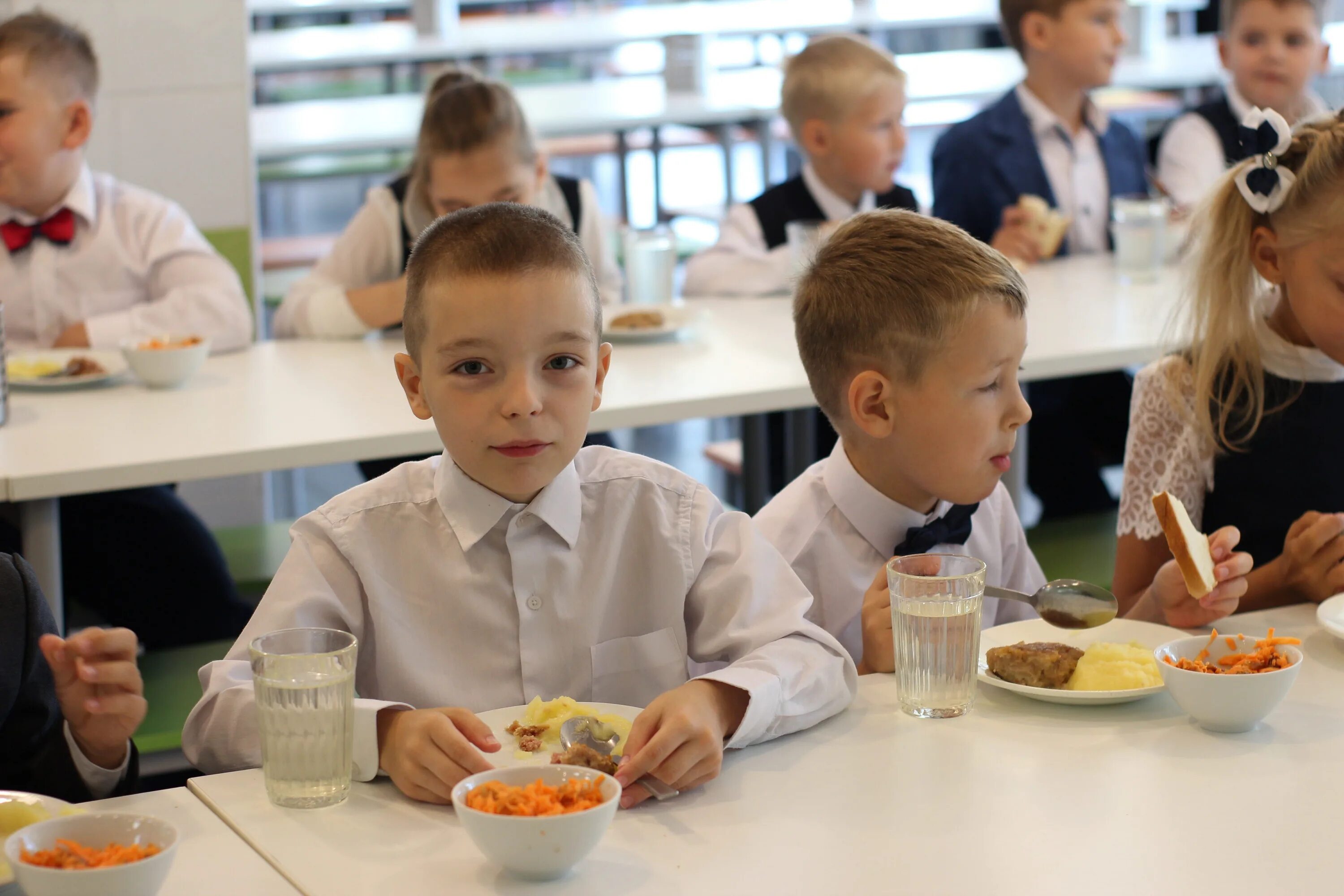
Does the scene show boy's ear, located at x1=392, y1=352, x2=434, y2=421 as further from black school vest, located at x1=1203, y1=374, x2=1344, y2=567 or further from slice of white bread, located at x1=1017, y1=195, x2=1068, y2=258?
slice of white bread, located at x1=1017, y1=195, x2=1068, y2=258

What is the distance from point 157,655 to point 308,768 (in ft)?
4.04

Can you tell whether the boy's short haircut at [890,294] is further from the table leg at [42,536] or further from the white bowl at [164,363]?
the white bowl at [164,363]

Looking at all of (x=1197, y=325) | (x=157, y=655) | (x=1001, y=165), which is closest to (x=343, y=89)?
(x=1001, y=165)

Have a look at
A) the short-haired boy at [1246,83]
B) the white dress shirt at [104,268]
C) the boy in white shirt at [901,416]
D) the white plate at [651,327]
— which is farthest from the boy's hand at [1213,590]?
the short-haired boy at [1246,83]

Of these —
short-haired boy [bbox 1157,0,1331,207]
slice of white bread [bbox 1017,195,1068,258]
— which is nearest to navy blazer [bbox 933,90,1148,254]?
slice of white bread [bbox 1017,195,1068,258]

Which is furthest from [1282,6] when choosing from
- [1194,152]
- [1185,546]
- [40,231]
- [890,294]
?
[40,231]

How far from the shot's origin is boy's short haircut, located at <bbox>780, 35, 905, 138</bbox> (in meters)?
3.38

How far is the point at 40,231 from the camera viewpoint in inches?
116

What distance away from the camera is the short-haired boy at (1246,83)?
3.93 metres

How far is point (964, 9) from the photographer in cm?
773

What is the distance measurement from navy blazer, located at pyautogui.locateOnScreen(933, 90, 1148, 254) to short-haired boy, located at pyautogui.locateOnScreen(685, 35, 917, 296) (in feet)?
0.82

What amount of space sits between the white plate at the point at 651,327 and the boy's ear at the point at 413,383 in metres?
1.35

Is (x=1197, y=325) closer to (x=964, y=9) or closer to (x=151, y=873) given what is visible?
(x=151, y=873)

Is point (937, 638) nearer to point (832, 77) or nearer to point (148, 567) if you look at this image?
point (148, 567)
